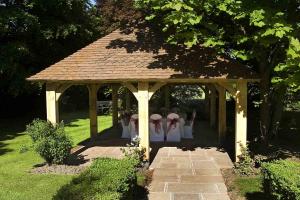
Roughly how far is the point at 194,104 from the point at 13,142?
51.7 ft

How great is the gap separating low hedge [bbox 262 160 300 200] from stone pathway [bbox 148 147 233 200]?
1.45 metres

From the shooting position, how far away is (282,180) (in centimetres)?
761

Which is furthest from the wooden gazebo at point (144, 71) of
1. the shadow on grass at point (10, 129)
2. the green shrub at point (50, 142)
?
the shadow on grass at point (10, 129)

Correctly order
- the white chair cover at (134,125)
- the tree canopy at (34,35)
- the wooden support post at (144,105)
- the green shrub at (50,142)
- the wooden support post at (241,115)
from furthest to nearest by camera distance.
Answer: the tree canopy at (34,35)
the white chair cover at (134,125)
the wooden support post at (144,105)
the wooden support post at (241,115)
the green shrub at (50,142)

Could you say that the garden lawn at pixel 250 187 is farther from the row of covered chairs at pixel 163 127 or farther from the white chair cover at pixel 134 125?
the white chair cover at pixel 134 125

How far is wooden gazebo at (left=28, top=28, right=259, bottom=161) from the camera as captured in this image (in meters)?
12.6

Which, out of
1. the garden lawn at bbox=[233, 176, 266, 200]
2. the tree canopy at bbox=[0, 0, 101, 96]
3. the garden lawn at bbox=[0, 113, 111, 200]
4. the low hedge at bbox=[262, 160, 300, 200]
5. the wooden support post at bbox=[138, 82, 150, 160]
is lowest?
the garden lawn at bbox=[233, 176, 266, 200]

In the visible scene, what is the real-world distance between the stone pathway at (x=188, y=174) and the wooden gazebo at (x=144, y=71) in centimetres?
94

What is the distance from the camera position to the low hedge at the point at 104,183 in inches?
280

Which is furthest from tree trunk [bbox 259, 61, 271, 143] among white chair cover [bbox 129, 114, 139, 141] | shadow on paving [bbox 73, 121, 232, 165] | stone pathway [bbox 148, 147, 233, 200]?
white chair cover [bbox 129, 114, 139, 141]

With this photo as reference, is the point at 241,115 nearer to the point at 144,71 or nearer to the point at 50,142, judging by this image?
the point at 144,71

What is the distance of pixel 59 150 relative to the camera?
41.3 feet

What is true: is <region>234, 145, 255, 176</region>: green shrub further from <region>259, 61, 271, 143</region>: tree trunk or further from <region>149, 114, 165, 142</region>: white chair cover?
<region>149, 114, 165, 142</region>: white chair cover

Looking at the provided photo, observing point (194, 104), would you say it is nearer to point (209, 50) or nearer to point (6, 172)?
point (209, 50)
